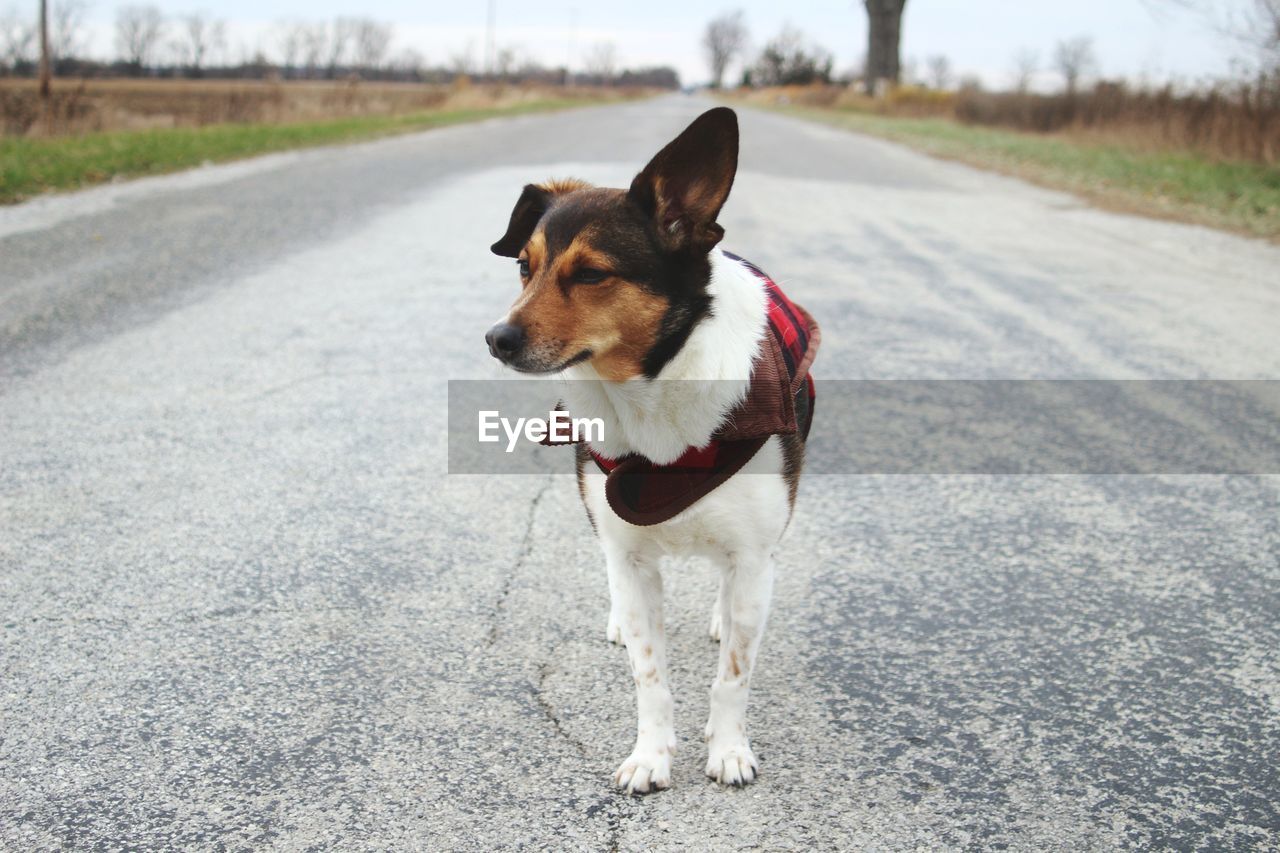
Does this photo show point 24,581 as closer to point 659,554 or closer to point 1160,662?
point 659,554

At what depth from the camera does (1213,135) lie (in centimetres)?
1627

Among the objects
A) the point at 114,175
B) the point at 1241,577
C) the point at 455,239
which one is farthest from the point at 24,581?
the point at 114,175

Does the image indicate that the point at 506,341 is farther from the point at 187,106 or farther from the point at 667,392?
the point at 187,106

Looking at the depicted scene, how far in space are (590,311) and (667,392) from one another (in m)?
0.27

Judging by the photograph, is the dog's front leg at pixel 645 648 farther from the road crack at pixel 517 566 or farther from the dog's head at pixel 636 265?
the road crack at pixel 517 566

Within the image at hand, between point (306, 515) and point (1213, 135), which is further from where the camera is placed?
point (1213, 135)

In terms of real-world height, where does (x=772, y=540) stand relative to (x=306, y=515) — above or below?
above

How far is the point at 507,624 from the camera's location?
332cm

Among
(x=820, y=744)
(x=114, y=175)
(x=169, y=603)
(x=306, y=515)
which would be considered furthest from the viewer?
(x=114, y=175)

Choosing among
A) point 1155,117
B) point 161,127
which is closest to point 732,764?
point 161,127

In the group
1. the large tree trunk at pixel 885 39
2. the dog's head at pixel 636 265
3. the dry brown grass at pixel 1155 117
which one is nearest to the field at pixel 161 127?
the dog's head at pixel 636 265

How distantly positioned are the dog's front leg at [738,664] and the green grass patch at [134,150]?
33.6 feet

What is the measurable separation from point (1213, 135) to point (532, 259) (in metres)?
16.9

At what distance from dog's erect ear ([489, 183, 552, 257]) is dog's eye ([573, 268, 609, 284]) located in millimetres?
401
